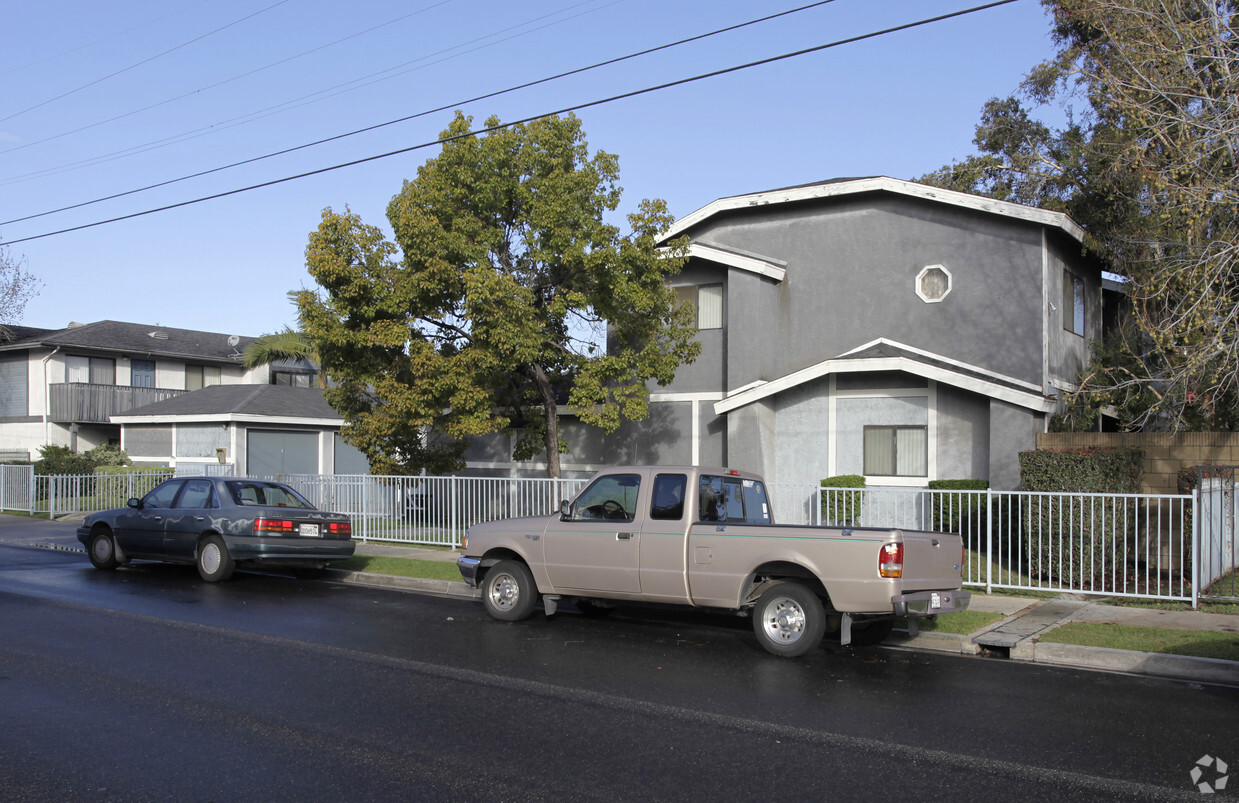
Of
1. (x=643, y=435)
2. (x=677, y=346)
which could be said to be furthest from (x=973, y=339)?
(x=643, y=435)

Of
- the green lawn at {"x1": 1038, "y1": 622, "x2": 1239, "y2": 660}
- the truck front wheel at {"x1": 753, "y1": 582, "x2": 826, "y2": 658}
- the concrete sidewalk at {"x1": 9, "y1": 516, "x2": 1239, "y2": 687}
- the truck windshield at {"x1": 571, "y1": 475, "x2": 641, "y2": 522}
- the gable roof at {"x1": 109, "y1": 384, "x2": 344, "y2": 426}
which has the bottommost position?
the concrete sidewalk at {"x1": 9, "y1": 516, "x2": 1239, "y2": 687}

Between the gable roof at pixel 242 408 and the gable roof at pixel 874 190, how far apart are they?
13.5 metres

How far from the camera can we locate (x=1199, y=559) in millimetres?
11812

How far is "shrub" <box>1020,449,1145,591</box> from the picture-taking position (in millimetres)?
12359

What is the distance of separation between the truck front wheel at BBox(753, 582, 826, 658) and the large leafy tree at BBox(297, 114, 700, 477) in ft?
26.4

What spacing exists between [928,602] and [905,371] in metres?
9.00

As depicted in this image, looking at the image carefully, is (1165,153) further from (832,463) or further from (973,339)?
(832,463)

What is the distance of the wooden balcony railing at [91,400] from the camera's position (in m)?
35.9

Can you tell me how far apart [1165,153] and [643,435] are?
11.1 meters

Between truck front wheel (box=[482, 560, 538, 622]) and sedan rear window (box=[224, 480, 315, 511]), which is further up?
sedan rear window (box=[224, 480, 315, 511])

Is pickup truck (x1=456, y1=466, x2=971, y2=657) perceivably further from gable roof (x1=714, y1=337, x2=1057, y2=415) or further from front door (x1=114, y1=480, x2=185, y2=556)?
gable roof (x1=714, y1=337, x2=1057, y2=415)

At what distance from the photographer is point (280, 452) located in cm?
3034

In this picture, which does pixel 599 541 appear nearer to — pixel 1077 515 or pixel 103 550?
pixel 1077 515

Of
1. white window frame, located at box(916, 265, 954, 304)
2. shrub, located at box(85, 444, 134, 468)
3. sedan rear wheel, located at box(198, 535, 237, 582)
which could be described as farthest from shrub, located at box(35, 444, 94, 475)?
white window frame, located at box(916, 265, 954, 304)
